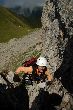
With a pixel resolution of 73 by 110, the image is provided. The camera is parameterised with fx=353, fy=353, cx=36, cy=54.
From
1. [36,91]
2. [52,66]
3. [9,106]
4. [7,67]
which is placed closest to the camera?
[9,106]

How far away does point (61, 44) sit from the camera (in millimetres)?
35438

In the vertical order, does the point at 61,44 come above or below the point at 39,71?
above

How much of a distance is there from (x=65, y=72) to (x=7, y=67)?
83.0 ft

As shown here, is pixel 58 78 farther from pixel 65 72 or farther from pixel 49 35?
pixel 49 35

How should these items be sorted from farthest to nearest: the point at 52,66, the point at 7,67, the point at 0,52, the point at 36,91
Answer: the point at 0,52, the point at 7,67, the point at 52,66, the point at 36,91

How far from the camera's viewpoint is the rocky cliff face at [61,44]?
3338 cm

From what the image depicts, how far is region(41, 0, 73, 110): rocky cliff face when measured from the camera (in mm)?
33375

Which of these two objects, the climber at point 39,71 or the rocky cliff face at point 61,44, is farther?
the rocky cliff face at point 61,44

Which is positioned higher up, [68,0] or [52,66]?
[68,0]

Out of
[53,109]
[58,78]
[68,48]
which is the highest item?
[68,48]

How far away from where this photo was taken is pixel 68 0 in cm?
3319

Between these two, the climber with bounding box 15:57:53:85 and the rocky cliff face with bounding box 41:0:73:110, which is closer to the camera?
the climber with bounding box 15:57:53:85

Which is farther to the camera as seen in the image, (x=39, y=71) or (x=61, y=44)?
(x=61, y=44)

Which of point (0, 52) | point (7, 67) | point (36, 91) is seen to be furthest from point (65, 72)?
point (0, 52)
